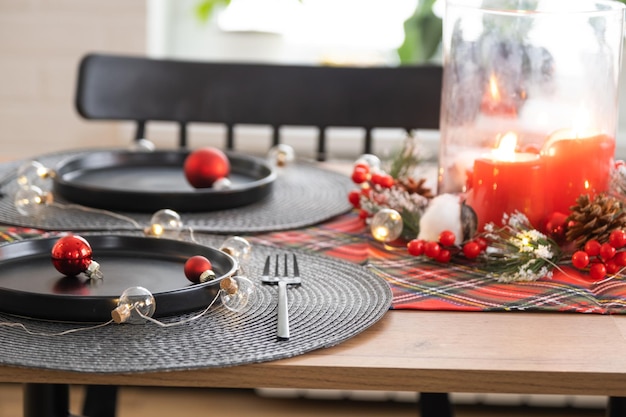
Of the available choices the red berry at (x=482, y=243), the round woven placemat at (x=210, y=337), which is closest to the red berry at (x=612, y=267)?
the red berry at (x=482, y=243)

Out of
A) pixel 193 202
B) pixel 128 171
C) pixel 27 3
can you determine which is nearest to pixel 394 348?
pixel 193 202

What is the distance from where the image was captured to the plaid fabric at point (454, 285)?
0.79 metres

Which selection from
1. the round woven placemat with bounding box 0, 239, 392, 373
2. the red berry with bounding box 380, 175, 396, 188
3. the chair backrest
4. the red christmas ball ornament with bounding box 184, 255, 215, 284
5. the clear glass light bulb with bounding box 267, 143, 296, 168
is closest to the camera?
the round woven placemat with bounding box 0, 239, 392, 373

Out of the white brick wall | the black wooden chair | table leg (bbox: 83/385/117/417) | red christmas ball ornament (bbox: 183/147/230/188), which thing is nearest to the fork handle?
red christmas ball ornament (bbox: 183/147/230/188)

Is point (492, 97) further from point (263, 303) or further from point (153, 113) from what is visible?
point (153, 113)

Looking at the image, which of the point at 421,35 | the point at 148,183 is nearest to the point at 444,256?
the point at 148,183

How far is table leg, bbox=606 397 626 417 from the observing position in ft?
2.59

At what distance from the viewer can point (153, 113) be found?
1.64 metres

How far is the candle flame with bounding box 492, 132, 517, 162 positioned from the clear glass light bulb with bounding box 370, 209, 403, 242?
11 cm

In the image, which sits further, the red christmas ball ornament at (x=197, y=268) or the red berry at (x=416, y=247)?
the red berry at (x=416, y=247)

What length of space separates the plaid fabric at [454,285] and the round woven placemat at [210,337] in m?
0.04

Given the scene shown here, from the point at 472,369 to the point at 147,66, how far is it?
112 cm

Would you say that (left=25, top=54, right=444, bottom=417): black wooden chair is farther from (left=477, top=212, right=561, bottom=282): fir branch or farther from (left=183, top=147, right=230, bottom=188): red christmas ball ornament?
(left=477, top=212, right=561, bottom=282): fir branch

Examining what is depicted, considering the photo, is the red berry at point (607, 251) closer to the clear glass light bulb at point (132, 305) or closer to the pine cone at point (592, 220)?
the pine cone at point (592, 220)
